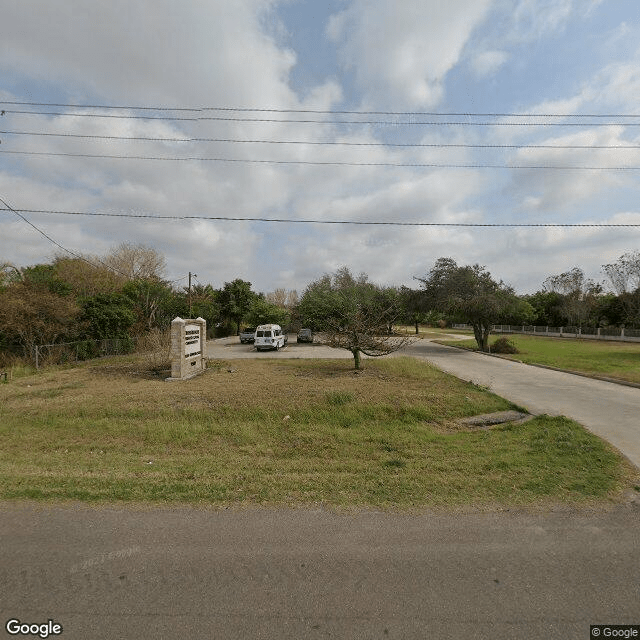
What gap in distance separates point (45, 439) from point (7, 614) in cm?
499

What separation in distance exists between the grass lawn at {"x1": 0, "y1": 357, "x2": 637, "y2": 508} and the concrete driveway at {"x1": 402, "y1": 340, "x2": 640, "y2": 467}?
1.85 ft

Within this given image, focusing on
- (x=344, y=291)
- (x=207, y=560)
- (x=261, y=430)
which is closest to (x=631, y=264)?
(x=344, y=291)

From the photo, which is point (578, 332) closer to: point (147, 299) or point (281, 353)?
point (281, 353)

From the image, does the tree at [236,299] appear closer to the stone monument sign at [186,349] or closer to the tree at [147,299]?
the tree at [147,299]

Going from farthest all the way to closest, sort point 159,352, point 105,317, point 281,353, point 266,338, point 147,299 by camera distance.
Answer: point 147,299, point 266,338, point 281,353, point 105,317, point 159,352

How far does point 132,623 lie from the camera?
2203 mm

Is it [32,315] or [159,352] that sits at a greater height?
[32,315]

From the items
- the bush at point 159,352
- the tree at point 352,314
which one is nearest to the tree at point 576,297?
the tree at point 352,314

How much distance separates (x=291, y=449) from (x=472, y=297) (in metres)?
23.0

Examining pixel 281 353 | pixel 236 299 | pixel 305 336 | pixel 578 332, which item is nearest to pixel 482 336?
A: pixel 281 353

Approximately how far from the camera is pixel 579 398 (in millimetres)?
9547

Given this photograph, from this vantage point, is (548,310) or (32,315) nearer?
(32,315)

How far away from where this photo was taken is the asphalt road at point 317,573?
222cm

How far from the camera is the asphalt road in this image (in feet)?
7.27
